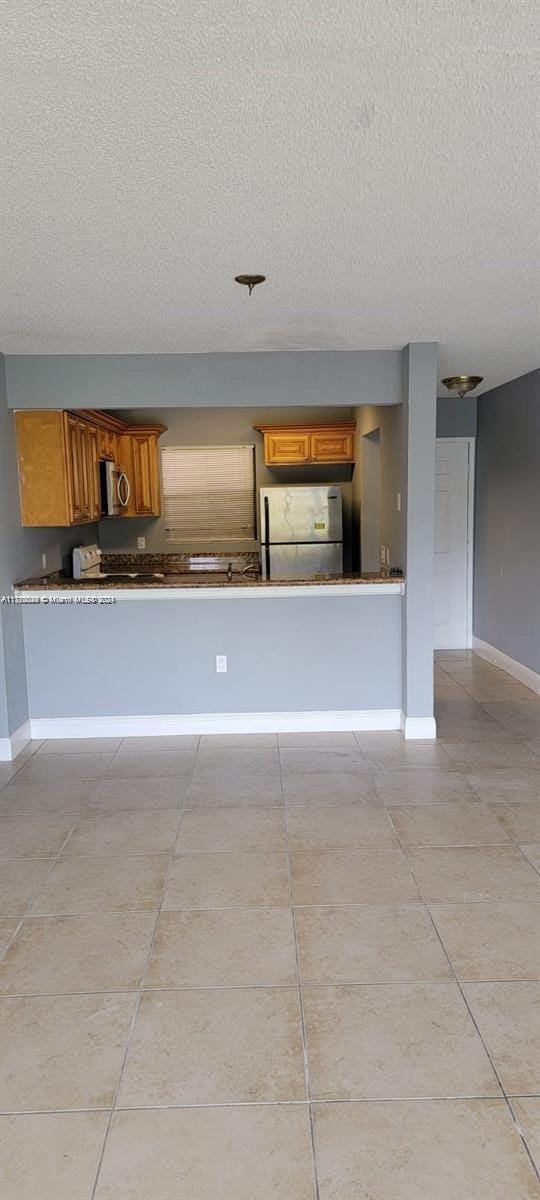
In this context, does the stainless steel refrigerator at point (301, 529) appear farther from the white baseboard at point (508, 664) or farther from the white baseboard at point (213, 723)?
the white baseboard at point (213, 723)

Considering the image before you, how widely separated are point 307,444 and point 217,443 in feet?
2.84

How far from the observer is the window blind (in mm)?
7387

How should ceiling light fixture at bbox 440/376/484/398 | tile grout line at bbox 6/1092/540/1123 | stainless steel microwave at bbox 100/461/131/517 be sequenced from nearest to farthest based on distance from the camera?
tile grout line at bbox 6/1092/540/1123 < ceiling light fixture at bbox 440/376/484/398 < stainless steel microwave at bbox 100/461/131/517

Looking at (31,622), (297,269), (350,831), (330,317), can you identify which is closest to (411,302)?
(330,317)

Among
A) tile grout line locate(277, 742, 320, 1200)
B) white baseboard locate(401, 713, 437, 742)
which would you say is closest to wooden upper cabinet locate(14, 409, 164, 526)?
white baseboard locate(401, 713, 437, 742)

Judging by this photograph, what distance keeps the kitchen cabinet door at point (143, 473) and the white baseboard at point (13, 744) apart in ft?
9.56

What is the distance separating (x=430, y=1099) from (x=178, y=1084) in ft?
2.02

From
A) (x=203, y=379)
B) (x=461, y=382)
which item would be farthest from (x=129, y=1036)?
(x=461, y=382)

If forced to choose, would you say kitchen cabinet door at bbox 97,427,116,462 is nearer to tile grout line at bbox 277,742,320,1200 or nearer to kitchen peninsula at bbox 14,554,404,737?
kitchen peninsula at bbox 14,554,404,737

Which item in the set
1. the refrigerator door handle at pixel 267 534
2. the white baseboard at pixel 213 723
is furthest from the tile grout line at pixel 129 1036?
the refrigerator door handle at pixel 267 534

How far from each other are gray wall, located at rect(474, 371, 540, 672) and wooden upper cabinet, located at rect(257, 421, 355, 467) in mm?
1183

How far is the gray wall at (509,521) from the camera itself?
546 cm

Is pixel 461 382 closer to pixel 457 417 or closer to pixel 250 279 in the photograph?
pixel 457 417

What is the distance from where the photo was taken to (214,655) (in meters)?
4.69
